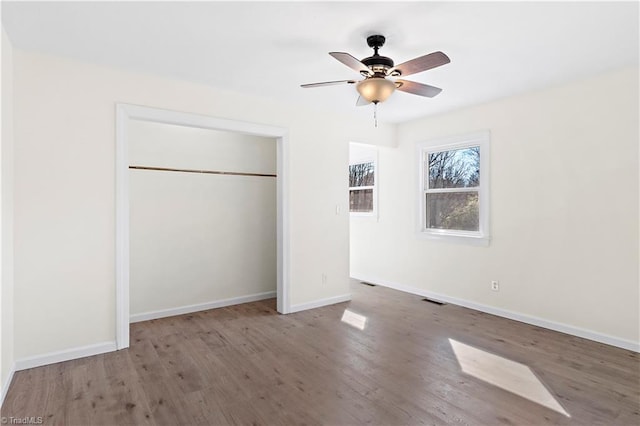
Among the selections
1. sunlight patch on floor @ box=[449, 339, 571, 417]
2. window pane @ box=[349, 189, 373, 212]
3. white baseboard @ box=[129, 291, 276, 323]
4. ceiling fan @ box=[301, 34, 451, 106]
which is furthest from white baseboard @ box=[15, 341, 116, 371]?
window pane @ box=[349, 189, 373, 212]

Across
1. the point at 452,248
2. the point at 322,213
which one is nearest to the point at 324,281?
the point at 322,213

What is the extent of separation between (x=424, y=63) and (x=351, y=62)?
0.51 metres

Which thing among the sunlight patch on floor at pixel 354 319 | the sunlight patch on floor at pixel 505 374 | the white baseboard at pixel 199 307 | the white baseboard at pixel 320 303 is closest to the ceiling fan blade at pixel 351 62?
the sunlight patch on floor at pixel 505 374

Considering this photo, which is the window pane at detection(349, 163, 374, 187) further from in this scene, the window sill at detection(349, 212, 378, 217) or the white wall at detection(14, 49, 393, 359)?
the white wall at detection(14, 49, 393, 359)

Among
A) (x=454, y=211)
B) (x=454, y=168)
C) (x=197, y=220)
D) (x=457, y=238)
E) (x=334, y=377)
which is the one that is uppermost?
(x=454, y=168)

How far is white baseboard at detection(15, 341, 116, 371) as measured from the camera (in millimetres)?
2857

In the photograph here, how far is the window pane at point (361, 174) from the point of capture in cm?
620

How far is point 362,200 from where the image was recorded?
636 centimetres

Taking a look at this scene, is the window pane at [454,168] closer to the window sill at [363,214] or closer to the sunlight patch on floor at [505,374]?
the window sill at [363,214]

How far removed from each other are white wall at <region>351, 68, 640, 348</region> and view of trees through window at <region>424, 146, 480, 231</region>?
0.88 feet

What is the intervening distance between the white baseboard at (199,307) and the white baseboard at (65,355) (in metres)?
0.88

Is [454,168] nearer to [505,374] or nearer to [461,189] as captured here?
[461,189]

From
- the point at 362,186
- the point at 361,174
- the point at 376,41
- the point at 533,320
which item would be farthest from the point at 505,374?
the point at 361,174

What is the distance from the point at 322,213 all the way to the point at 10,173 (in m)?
3.08
